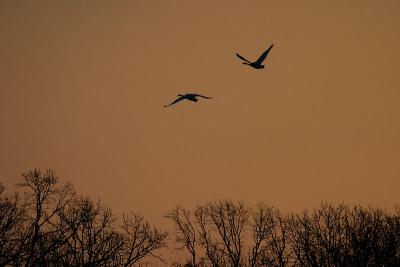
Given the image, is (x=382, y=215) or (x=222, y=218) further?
(x=222, y=218)

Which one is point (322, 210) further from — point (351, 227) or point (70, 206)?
point (70, 206)

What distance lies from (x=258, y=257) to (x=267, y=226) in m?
2.83

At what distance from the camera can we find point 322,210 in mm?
35188

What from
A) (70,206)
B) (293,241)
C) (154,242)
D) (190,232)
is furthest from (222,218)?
(70,206)

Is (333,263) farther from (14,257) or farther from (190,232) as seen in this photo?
(14,257)

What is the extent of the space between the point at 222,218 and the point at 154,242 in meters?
11.5

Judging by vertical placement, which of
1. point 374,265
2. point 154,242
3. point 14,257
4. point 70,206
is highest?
point 70,206

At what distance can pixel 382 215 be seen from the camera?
3472 centimetres

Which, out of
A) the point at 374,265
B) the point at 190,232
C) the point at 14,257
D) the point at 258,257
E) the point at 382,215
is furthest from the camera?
the point at 190,232

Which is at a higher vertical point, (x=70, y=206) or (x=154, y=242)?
(x=70, y=206)

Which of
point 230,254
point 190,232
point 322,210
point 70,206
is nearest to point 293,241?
point 322,210

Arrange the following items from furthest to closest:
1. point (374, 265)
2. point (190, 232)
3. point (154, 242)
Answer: point (190, 232), point (154, 242), point (374, 265)

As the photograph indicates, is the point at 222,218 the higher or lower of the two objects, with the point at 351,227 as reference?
higher

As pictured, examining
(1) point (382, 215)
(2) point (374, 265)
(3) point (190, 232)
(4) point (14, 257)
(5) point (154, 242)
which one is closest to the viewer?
(4) point (14, 257)
